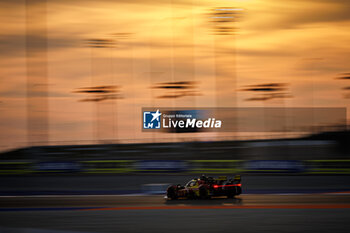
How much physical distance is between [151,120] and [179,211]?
2436 centimetres

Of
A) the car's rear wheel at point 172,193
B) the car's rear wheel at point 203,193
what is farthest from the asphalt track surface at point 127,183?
the car's rear wheel at point 172,193

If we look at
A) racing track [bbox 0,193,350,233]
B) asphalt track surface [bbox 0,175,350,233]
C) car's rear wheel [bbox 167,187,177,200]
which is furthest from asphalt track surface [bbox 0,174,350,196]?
car's rear wheel [bbox 167,187,177,200]

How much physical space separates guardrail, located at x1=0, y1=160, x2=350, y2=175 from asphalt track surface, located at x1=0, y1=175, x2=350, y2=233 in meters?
2.07

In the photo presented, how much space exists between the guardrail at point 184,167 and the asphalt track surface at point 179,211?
2.07 meters

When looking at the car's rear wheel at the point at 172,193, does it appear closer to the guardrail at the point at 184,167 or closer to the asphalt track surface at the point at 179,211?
the asphalt track surface at the point at 179,211

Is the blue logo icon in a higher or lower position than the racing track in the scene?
higher

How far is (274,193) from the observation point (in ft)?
59.1

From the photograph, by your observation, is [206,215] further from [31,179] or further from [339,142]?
[339,142]

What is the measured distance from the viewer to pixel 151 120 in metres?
36.7

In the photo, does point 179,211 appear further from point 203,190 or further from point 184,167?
point 184,167

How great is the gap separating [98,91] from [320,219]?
85.2 ft

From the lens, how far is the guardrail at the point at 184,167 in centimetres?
2314

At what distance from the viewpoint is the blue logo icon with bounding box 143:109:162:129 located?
36.0 meters

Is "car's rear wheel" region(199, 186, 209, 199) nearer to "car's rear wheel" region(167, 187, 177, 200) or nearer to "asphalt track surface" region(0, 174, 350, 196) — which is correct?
"car's rear wheel" region(167, 187, 177, 200)
